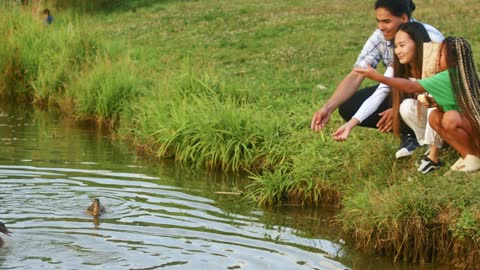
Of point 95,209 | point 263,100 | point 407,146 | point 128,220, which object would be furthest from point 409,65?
point 263,100

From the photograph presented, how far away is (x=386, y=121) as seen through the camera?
1052cm

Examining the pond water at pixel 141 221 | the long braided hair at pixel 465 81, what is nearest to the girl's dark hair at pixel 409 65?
the long braided hair at pixel 465 81

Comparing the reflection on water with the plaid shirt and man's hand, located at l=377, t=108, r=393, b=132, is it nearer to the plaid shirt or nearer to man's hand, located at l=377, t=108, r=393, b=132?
man's hand, located at l=377, t=108, r=393, b=132

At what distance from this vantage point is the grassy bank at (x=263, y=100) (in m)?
9.40

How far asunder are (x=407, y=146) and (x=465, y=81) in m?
1.16

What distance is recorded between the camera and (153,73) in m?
16.3

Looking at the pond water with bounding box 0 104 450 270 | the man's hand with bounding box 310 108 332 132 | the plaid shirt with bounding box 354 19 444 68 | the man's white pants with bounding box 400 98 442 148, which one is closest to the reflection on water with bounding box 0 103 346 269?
the pond water with bounding box 0 104 450 270

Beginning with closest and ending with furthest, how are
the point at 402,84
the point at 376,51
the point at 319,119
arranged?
1. the point at 402,84
2. the point at 319,119
3. the point at 376,51

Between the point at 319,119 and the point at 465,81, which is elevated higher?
the point at 465,81

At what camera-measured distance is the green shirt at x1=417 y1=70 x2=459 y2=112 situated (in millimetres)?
9859

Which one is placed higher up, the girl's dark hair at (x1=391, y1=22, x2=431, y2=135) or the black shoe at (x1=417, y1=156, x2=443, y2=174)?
the girl's dark hair at (x1=391, y1=22, x2=431, y2=135)

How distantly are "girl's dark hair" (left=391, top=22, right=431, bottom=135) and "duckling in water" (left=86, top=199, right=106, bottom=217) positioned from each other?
305cm

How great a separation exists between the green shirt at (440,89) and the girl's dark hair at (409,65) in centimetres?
40

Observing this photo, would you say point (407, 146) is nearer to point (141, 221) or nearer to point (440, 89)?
point (440, 89)
